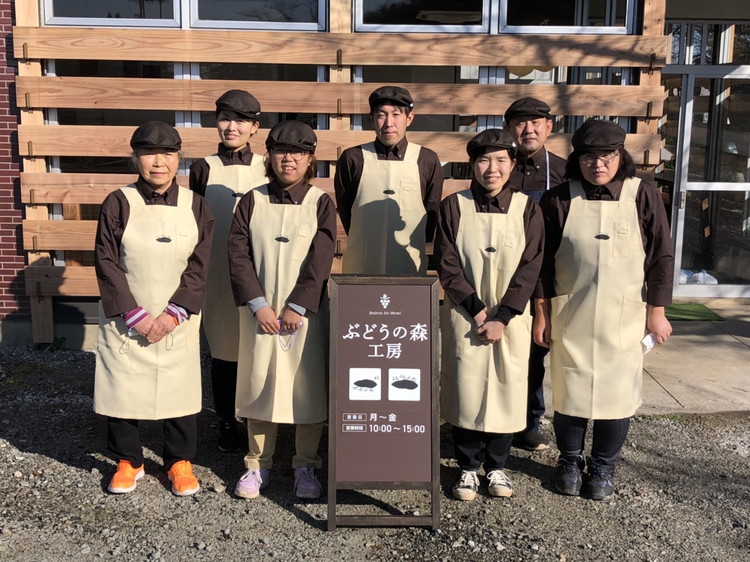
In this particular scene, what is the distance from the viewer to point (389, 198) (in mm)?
4703

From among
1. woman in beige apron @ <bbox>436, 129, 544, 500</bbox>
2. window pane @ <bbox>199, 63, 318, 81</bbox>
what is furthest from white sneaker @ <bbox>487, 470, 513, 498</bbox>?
window pane @ <bbox>199, 63, 318, 81</bbox>

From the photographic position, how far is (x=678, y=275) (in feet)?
28.2

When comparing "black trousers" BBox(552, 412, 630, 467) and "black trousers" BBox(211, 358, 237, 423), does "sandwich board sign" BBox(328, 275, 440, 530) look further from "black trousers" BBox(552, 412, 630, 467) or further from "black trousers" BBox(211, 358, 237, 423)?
"black trousers" BBox(211, 358, 237, 423)

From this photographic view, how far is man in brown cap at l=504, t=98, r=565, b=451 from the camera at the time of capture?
178 inches

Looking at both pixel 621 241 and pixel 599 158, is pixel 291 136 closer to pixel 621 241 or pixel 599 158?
pixel 599 158

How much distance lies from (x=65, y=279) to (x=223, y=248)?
2.58m

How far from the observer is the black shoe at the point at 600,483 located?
14.3ft

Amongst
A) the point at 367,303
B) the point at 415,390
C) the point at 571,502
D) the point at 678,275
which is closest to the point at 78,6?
the point at 367,303

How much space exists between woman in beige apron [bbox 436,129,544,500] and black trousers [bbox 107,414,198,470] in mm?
1425

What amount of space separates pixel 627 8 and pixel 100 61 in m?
4.25

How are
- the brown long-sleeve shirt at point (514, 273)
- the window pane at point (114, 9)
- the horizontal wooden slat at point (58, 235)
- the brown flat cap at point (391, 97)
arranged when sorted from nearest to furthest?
the brown long-sleeve shirt at point (514, 273), the brown flat cap at point (391, 97), the window pane at point (114, 9), the horizontal wooden slat at point (58, 235)

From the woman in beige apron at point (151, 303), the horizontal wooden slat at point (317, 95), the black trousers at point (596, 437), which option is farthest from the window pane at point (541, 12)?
the black trousers at point (596, 437)

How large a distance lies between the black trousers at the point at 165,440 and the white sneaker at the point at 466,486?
1.44m

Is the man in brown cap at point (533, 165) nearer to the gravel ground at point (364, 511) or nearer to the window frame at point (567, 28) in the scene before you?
the gravel ground at point (364, 511)
